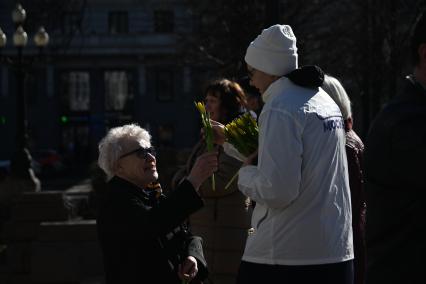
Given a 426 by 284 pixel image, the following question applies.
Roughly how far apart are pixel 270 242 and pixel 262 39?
2.91 ft

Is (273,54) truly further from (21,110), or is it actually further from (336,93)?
(21,110)

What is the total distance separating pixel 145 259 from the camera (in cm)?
412

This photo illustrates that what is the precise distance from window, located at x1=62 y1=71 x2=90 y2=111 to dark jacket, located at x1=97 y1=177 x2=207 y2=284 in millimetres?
50717

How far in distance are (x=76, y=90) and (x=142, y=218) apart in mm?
51529

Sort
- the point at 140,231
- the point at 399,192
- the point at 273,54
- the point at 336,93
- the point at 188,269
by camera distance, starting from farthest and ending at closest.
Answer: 1. the point at 336,93
2. the point at 188,269
3. the point at 140,231
4. the point at 273,54
5. the point at 399,192

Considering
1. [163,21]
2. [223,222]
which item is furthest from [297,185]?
[163,21]

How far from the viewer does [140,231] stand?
13.5 ft

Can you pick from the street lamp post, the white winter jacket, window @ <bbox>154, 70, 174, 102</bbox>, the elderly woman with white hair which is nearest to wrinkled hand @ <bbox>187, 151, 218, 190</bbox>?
the elderly woman with white hair

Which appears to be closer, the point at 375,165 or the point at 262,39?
the point at 375,165

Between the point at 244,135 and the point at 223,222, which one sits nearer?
the point at 244,135

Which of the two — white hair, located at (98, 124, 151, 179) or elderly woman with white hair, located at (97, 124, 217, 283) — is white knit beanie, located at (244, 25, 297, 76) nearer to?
elderly woman with white hair, located at (97, 124, 217, 283)

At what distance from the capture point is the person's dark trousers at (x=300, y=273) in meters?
3.75

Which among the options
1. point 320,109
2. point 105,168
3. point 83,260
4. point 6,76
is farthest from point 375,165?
point 6,76

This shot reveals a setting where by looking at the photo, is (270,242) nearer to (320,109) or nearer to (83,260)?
(320,109)
